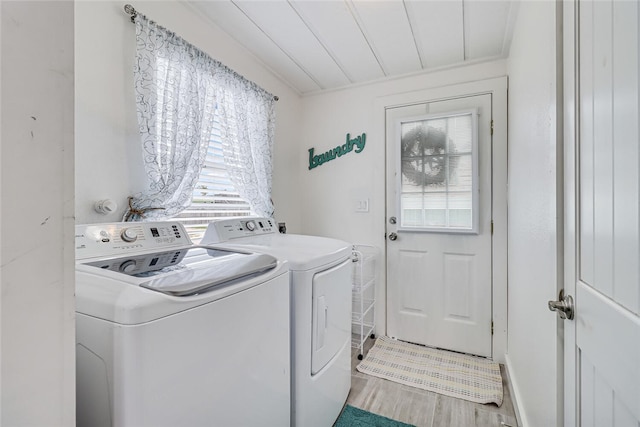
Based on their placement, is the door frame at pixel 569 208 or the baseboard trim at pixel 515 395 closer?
the door frame at pixel 569 208

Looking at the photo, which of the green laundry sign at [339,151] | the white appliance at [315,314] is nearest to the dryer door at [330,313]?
the white appliance at [315,314]

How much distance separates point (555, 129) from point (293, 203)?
2.14 m

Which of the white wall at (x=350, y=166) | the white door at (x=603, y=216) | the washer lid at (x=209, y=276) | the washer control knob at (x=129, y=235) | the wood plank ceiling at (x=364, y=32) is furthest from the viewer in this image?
the white wall at (x=350, y=166)

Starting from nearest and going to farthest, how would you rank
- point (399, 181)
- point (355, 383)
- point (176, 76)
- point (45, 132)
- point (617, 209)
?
point (45, 132) < point (617, 209) < point (176, 76) < point (355, 383) < point (399, 181)

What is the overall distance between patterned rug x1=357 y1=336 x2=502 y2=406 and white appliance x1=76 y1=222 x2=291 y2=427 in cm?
118

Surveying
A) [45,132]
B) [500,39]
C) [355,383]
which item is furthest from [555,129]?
[355,383]

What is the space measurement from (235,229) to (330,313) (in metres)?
0.72

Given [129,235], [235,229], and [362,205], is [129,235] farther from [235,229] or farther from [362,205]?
[362,205]

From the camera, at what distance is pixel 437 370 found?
6.89 ft

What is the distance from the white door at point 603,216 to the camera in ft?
1.83

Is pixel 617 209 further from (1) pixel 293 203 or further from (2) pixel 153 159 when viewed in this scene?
(1) pixel 293 203

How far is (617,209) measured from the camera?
0.61m

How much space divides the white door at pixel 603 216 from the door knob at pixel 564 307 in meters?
0.03

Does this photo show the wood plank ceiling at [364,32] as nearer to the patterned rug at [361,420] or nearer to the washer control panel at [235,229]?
the washer control panel at [235,229]
